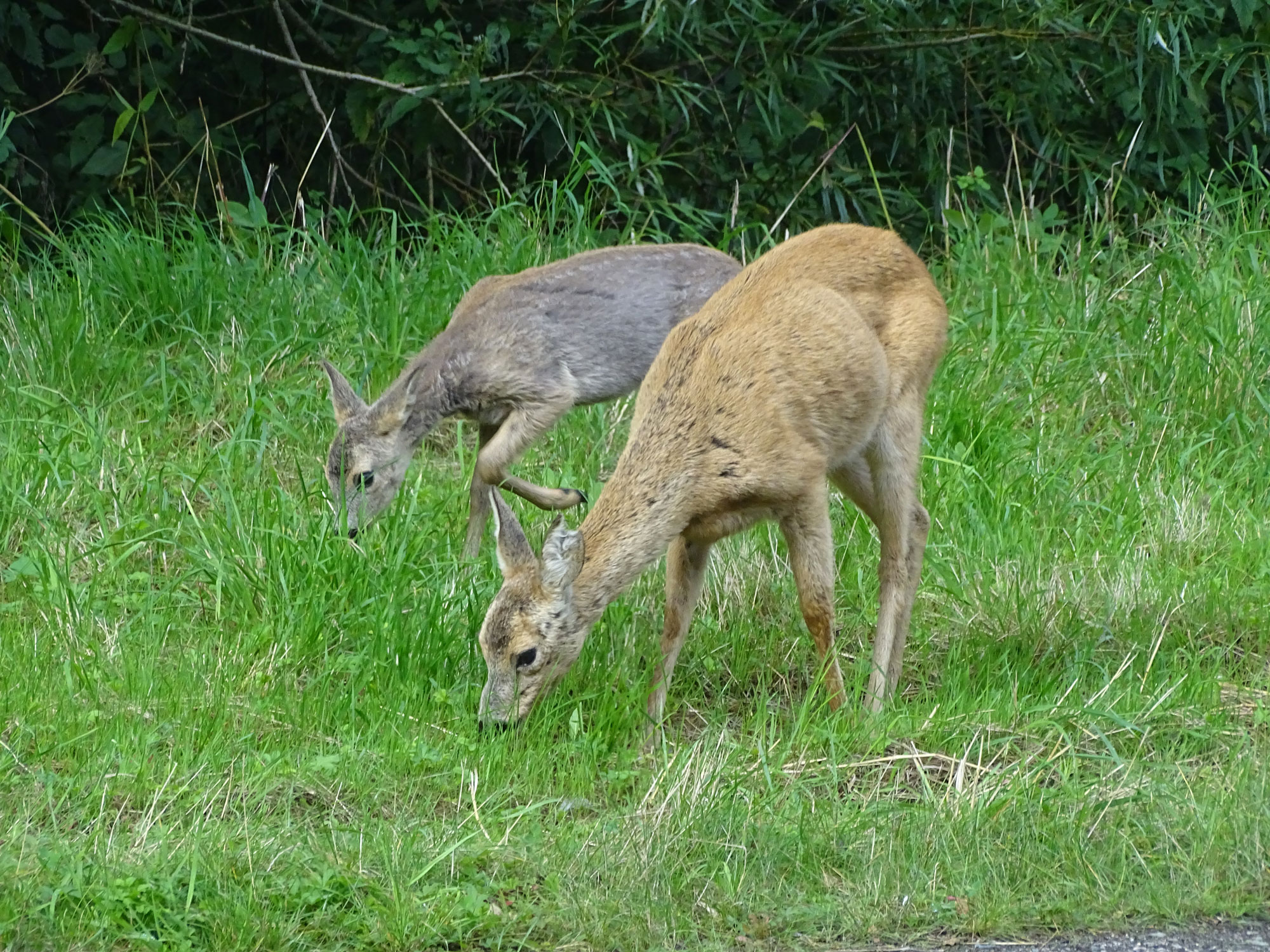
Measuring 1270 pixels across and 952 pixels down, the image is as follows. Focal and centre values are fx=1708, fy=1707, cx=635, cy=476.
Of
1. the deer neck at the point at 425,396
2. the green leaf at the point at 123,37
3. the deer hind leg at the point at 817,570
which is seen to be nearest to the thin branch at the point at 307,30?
the green leaf at the point at 123,37

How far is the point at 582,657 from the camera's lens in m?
5.92

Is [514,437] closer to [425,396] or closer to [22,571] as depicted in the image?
[425,396]

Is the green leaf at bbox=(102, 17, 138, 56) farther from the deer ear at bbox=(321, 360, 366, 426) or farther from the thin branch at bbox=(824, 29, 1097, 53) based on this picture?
the thin branch at bbox=(824, 29, 1097, 53)

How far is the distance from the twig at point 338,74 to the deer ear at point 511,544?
396 centimetres

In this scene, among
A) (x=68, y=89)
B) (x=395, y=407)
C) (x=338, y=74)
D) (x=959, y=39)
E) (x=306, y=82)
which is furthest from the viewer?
(x=306, y=82)

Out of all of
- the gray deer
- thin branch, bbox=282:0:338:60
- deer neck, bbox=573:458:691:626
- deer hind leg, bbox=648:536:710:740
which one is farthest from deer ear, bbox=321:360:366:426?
thin branch, bbox=282:0:338:60

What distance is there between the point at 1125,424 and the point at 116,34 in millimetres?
5541

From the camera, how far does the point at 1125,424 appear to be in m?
7.95

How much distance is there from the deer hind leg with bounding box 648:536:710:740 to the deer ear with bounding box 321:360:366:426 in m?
1.90

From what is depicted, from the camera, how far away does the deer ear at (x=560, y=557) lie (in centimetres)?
541

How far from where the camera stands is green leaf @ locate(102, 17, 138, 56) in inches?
353

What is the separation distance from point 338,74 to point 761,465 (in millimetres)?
4791

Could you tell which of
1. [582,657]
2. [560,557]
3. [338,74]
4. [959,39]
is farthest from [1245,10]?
[560,557]

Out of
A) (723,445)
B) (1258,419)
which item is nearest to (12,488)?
(723,445)
